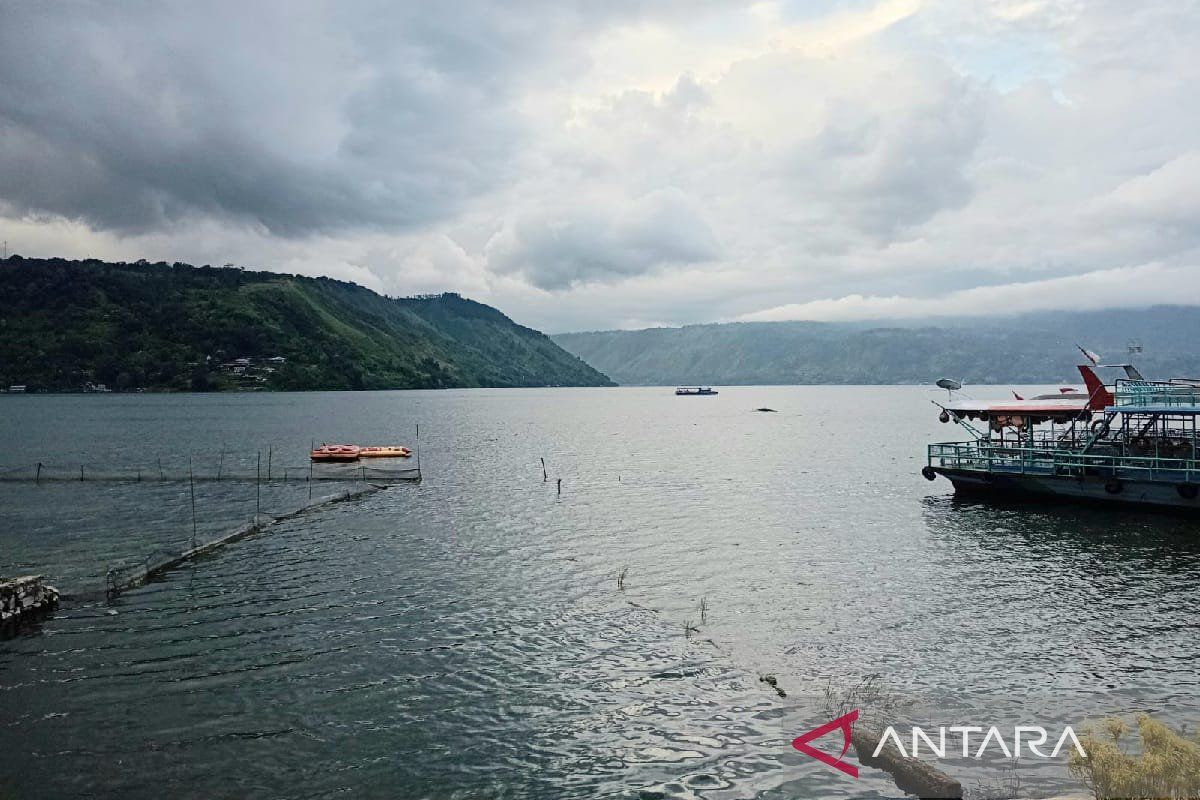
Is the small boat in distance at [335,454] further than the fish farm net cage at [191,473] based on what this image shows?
Yes

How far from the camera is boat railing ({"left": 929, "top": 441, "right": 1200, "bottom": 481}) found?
197 ft

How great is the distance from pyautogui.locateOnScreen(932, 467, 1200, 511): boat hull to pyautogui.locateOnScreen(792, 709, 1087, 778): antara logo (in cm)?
4830

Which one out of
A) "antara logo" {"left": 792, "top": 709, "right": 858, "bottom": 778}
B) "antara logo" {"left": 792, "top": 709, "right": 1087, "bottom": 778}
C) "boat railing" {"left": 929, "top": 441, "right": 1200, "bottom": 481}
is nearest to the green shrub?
"antara logo" {"left": 792, "top": 709, "right": 1087, "bottom": 778}

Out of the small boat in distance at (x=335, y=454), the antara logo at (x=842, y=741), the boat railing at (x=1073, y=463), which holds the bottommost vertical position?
the antara logo at (x=842, y=741)

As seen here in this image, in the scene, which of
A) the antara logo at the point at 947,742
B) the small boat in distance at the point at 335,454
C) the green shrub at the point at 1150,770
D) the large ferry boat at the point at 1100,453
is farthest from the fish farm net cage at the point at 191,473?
the green shrub at the point at 1150,770

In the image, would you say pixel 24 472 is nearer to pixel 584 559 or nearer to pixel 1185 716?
pixel 584 559

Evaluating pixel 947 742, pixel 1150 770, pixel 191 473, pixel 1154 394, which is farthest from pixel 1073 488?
pixel 191 473

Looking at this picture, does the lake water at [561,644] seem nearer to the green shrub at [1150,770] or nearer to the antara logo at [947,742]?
the antara logo at [947,742]

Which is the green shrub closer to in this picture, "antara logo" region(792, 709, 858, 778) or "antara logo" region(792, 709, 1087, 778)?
"antara logo" region(792, 709, 1087, 778)

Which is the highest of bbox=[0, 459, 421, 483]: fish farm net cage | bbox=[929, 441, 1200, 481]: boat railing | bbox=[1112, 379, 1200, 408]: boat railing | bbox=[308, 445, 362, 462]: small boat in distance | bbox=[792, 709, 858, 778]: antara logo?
bbox=[1112, 379, 1200, 408]: boat railing

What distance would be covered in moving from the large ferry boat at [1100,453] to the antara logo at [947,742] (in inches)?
1910

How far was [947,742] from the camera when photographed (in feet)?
71.3

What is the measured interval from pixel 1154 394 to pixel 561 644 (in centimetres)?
5826

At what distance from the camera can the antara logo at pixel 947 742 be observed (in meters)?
20.9
